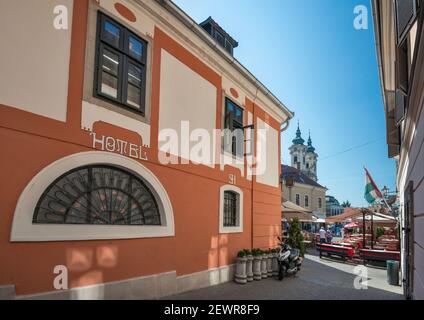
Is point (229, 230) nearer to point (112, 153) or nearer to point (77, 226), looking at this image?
point (112, 153)

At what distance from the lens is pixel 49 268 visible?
5195 mm

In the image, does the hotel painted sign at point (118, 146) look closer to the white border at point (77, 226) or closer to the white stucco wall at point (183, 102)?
the white border at point (77, 226)

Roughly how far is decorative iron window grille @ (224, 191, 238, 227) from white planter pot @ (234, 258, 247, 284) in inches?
48.4

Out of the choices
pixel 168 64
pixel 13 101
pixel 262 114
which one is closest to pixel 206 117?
pixel 168 64

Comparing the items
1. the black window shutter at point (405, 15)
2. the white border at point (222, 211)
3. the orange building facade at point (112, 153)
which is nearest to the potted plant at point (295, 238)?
the white border at point (222, 211)

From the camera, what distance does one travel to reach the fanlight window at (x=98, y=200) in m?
5.44

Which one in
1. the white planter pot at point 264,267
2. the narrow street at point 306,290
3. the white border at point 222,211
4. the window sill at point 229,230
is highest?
the white border at point 222,211

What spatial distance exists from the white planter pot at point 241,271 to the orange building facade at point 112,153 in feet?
0.84

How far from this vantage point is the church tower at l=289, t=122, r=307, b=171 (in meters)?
67.9

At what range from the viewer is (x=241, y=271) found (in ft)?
32.6

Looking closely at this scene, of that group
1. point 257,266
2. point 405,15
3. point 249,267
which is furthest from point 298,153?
point 405,15
